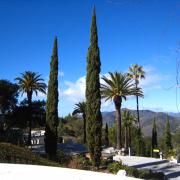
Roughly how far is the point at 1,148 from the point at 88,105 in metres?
14.2

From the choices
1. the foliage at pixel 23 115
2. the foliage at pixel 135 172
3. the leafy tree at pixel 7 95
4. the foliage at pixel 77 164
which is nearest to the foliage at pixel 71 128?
the foliage at pixel 23 115

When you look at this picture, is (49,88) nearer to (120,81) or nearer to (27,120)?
(120,81)

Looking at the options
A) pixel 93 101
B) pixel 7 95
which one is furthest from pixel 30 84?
pixel 93 101

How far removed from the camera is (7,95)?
171 feet

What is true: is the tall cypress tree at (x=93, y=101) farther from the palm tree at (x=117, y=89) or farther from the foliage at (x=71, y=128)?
the foliage at (x=71, y=128)

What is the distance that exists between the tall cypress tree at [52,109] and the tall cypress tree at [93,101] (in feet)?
20.0

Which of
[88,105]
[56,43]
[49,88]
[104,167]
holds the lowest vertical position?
→ [104,167]

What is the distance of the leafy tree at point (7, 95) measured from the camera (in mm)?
51553

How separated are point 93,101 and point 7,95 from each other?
85.5 feet

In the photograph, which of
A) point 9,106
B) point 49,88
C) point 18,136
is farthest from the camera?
point 9,106

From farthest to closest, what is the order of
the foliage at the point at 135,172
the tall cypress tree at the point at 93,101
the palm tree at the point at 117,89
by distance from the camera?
the palm tree at the point at 117,89 < the tall cypress tree at the point at 93,101 < the foliage at the point at 135,172

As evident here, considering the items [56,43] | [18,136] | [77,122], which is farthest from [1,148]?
[77,122]

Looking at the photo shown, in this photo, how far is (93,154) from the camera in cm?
2766

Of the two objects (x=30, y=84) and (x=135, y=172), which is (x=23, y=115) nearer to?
(x=30, y=84)
